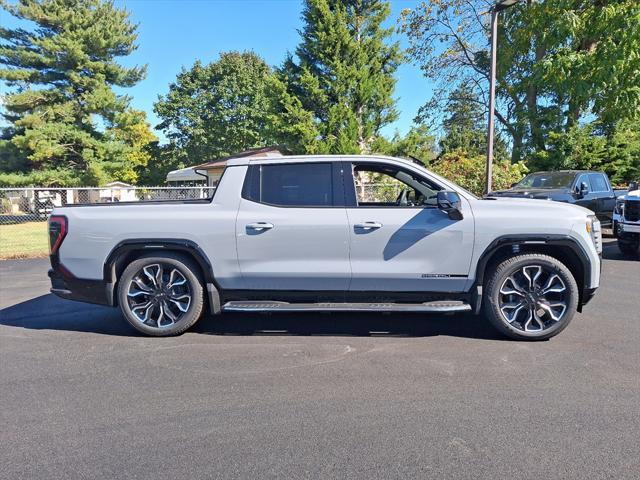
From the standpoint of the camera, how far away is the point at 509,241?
4.46 meters

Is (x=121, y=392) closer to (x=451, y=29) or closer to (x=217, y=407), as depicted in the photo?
(x=217, y=407)

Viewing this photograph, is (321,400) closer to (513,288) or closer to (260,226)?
(260,226)

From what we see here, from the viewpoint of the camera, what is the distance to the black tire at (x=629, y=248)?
371 inches

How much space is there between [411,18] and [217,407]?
969 inches

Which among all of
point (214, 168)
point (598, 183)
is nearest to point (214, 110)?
point (214, 168)

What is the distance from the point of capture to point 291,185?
187 inches

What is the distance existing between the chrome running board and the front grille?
6.87 meters

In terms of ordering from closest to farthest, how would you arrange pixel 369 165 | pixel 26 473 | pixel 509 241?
pixel 26 473
pixel 509 241
pixel 369 165

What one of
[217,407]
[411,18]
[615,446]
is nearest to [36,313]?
[217,407]

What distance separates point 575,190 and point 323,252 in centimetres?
838

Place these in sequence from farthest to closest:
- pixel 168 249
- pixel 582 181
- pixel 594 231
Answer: pixel 582 181 → pixel 168 249 → pixel 594 231

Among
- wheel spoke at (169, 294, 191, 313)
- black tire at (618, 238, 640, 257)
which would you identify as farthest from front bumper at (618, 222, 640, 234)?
wheel spoke at (169, 294, 191, 313)

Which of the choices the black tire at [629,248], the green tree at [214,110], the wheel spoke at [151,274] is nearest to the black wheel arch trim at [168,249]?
the wheel spoke at [151,274]

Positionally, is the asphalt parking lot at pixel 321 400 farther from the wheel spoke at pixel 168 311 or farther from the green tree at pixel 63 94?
the green tree at pixel 63 94
